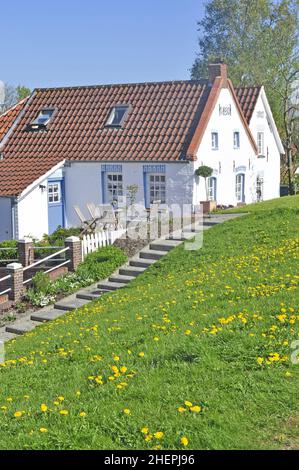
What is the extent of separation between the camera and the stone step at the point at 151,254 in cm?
1938

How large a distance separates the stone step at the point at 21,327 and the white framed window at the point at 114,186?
13.3m

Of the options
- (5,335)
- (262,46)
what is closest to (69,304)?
(5,335)

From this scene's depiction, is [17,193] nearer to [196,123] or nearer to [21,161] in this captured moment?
[21,161]

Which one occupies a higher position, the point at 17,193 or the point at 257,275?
the point at 17,193

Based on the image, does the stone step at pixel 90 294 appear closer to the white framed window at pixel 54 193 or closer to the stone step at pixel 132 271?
the stone step at pixel 132 271

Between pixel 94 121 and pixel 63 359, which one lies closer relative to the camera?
pixel 63 359

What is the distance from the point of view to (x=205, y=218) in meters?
23.5

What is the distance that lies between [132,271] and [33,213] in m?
10.1

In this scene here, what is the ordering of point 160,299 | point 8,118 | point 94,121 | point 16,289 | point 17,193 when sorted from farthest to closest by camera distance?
point 8,118 < point 94,121 < point 17,193 < point 16,289 < point 160,299

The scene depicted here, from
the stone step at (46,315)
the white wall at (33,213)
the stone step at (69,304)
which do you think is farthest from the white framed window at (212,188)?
the stone step at (46,315)

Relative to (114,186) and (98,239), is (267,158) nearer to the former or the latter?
(114,186)

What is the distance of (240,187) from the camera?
32.4 meters
